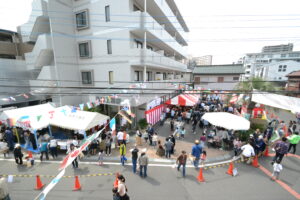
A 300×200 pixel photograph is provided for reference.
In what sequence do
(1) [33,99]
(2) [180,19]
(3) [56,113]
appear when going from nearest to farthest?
1. (3) [56,113]
2. (1) [33,99]
3. (2) [180,19]

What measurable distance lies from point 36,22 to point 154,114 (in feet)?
53.5

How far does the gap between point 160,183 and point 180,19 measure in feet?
89.6

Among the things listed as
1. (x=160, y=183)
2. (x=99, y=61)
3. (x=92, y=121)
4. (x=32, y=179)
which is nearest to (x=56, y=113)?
(x=92, y=121)

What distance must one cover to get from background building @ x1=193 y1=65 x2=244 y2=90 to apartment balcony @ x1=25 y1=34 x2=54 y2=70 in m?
26.2

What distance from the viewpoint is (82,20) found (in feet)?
46.9

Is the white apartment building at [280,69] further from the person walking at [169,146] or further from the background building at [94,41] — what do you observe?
the person walking at [169,146]

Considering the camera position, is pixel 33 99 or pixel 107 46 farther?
pixel 33 99

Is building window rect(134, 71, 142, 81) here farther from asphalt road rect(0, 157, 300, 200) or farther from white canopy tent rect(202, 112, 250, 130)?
asphalt road rect(0, 157, 300, 200)

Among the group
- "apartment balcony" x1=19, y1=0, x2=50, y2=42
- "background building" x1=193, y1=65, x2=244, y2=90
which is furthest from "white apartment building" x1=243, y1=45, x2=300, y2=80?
"apartment balcony" x1=19, y1=0, x2=50, y2=42

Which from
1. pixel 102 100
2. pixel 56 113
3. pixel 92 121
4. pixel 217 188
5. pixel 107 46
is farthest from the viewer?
pixel 107 46

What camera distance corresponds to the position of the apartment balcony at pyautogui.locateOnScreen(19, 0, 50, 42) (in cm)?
1335

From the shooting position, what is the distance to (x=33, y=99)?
16.9m

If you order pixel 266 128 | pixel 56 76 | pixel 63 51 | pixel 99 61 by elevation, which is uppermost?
pixel 63 51

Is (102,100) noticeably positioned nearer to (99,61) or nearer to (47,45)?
(99,61)
